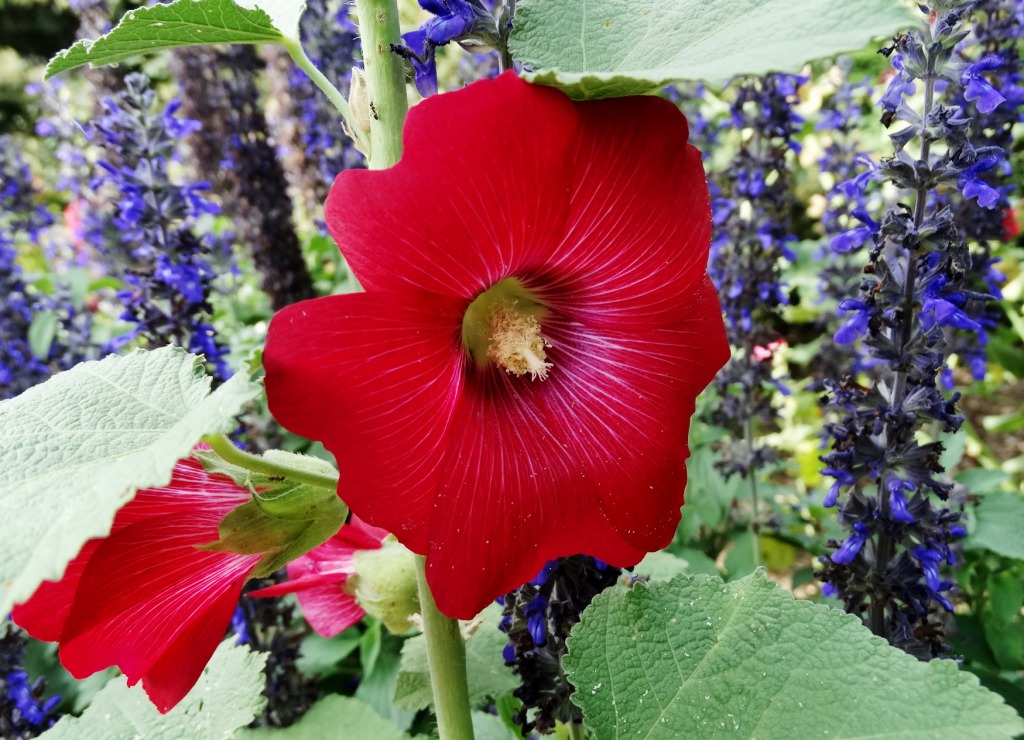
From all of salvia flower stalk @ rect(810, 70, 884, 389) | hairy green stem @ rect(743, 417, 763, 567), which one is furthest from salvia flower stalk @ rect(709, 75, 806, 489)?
salvia flower stalk @ rect(810, 70, 884, 389)

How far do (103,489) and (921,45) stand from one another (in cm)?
97

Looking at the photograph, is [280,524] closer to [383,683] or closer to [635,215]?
[635,215]

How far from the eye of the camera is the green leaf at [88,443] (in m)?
0.33

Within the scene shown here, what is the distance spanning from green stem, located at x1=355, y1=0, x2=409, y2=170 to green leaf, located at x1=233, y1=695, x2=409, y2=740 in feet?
2.14

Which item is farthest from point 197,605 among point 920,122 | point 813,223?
point 813,223

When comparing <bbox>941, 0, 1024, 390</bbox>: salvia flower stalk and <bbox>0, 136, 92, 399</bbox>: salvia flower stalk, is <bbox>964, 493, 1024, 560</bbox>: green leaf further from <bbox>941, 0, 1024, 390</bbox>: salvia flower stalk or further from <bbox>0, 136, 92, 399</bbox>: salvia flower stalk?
<bbox>0, 136, 92, 399</bbox>: salvia flower stalk

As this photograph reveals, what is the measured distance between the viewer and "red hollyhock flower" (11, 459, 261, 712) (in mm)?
442

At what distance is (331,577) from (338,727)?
1.25 feet

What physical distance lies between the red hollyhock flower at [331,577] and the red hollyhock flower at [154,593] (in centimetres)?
8

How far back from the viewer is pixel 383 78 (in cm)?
46

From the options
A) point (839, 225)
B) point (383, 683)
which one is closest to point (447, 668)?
point (383, 683)

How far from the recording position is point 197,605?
474 millimetres

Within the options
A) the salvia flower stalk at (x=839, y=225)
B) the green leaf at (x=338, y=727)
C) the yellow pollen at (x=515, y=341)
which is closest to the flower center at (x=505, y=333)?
the yellow pollen at (x=515, y=341)

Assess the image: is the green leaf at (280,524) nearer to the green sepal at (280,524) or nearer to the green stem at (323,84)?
the green sepal at (280,524)
